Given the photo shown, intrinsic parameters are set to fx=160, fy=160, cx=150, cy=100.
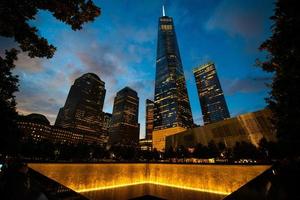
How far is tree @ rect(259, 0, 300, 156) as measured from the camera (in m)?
6.86

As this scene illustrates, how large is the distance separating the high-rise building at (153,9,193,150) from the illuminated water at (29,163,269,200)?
108 meters

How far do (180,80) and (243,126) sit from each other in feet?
384

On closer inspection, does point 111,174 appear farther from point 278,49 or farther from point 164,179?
point 278,49

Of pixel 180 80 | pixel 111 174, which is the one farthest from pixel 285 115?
pixel 180 80

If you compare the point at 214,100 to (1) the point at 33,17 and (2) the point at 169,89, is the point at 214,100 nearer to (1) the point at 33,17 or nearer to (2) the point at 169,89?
(2) the point at 169,89

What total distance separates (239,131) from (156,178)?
128 ft

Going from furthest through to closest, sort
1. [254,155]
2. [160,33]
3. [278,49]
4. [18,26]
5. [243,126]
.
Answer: [160,33] → [243,126] → [254,155] → [278,49] → [18,26]

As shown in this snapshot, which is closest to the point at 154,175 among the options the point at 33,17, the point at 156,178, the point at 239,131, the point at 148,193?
the point at 156,178

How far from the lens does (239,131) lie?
60.2m

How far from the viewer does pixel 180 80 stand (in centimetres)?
17188

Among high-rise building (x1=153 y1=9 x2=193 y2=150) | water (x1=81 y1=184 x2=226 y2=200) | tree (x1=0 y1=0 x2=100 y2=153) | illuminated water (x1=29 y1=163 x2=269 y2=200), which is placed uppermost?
high-rise building (x1=153 y1=9 x2=193 y2=150)

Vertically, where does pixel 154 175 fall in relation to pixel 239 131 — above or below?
below

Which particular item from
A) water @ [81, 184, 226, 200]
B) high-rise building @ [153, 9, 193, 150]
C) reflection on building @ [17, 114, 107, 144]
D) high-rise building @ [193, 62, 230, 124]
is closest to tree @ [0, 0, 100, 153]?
water @ [81, 184, 226, 200]

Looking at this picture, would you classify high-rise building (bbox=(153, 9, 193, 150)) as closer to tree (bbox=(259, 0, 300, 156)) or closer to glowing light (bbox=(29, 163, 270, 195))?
glowing light (bbox=(29, 163, 270, 195))
